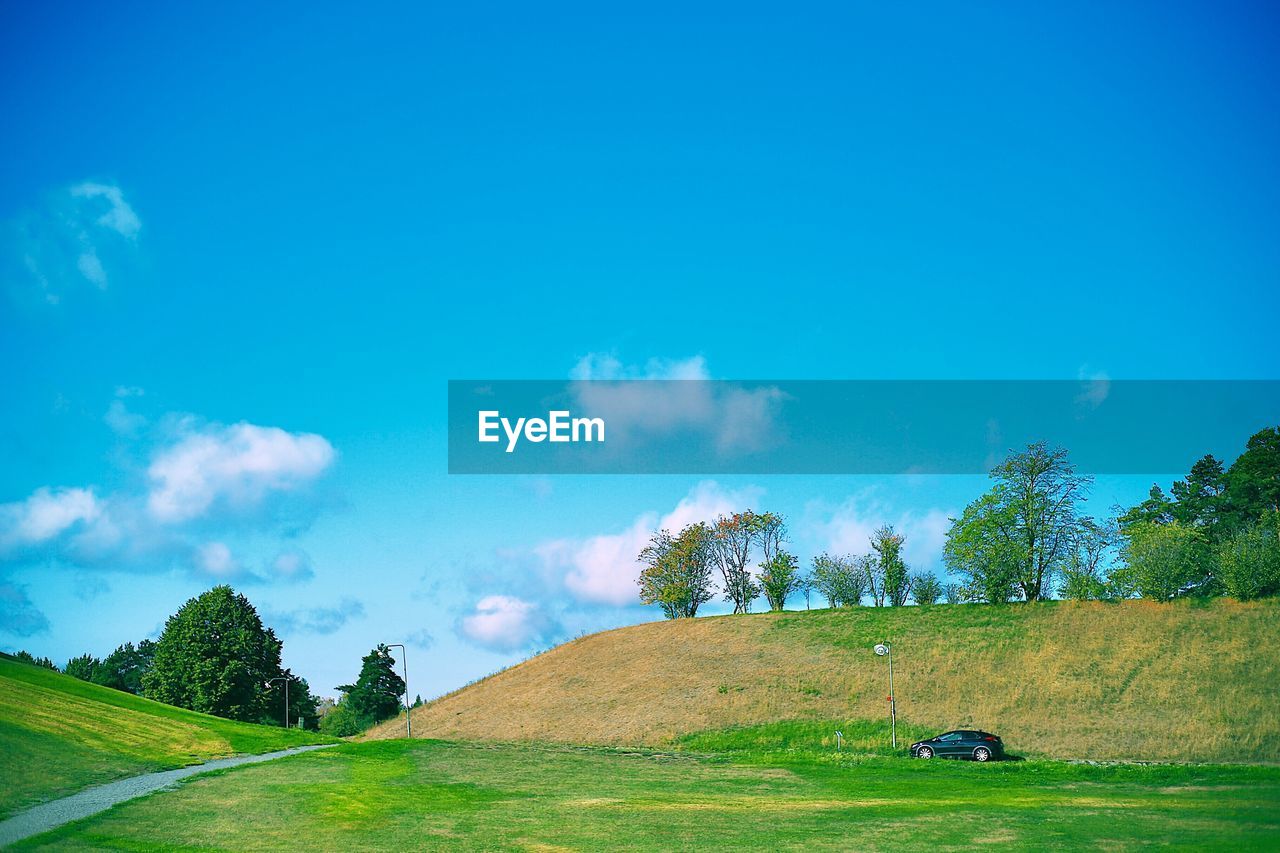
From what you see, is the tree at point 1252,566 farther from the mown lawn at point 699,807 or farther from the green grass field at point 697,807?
the green grass field at point 697,807

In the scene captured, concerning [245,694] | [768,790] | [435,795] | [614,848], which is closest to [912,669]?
[768,790]

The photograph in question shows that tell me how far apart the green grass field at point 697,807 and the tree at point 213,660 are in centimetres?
4657

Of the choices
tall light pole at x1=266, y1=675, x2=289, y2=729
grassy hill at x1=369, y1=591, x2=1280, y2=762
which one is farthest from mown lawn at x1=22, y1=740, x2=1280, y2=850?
tall light pole at x1=266, y1=675, x2=289, y2=729

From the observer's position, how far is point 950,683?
67.6m

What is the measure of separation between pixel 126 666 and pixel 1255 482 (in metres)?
130

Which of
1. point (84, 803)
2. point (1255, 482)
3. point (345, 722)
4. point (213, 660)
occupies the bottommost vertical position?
point (345, 722)

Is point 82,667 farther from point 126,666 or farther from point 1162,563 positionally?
point 1162,563

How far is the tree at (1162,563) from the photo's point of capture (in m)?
76.8

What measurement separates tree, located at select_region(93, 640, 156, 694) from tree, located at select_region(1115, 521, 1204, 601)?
107 m

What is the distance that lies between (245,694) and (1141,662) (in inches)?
3064

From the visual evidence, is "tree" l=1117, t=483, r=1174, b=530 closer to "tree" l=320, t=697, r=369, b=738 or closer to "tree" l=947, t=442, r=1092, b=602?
"tree" l=947, t=442, r=1092, b=602

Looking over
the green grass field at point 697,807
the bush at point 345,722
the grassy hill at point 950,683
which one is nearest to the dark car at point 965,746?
the green grass field at point 697,807

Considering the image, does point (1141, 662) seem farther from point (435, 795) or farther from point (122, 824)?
point (122, 824)

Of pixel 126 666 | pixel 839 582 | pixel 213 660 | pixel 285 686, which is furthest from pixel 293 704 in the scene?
pixel 839 582
